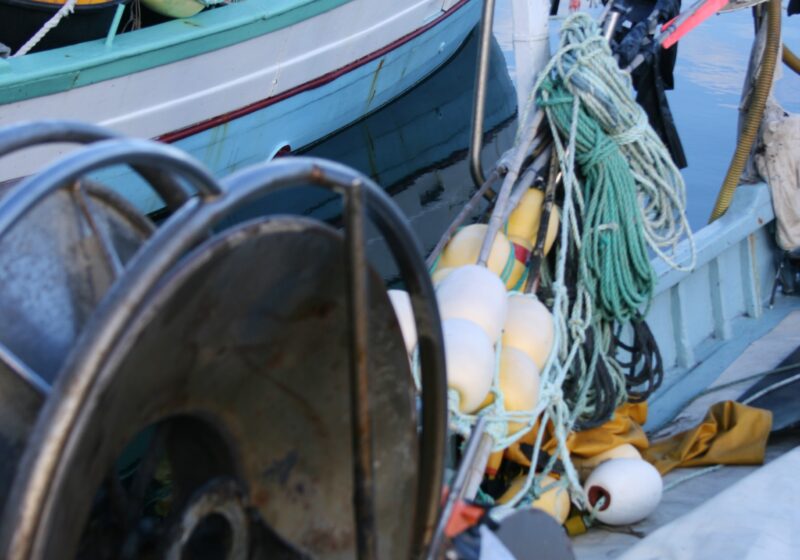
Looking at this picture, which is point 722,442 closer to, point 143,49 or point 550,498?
point 550,498

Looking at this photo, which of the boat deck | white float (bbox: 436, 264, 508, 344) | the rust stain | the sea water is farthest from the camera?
the rust stain

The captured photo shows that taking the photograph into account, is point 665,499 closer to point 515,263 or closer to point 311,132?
point 515,263

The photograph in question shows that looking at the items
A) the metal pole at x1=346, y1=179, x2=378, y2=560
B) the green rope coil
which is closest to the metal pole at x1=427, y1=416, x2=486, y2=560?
the metal pole at x1=346, y1=179, x2=378, y2=560

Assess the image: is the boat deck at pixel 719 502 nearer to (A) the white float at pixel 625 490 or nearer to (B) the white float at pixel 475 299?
(A) the white float at pixel 625 490

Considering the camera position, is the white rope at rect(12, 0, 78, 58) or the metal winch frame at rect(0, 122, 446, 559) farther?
the white rope at rect(12, 0, 78, 58)

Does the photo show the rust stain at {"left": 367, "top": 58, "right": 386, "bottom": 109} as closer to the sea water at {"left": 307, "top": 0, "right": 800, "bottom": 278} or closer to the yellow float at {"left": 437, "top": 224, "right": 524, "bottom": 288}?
the sea water at {"left": 307, "top": 0, "right": 800, "bottom": 278}

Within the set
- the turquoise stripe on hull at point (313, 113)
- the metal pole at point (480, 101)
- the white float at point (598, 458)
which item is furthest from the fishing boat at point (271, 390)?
the turquoise stripe on hull at point (313, 113)

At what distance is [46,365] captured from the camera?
53.6 inches

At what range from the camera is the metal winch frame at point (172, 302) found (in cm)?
89

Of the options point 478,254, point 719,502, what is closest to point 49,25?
point 478,254

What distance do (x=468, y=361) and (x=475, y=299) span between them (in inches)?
8.6

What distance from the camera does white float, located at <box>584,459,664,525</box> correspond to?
2855mm

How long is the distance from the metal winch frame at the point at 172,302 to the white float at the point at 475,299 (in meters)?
1.07

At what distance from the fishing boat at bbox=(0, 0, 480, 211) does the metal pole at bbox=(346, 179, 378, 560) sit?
4618mm
